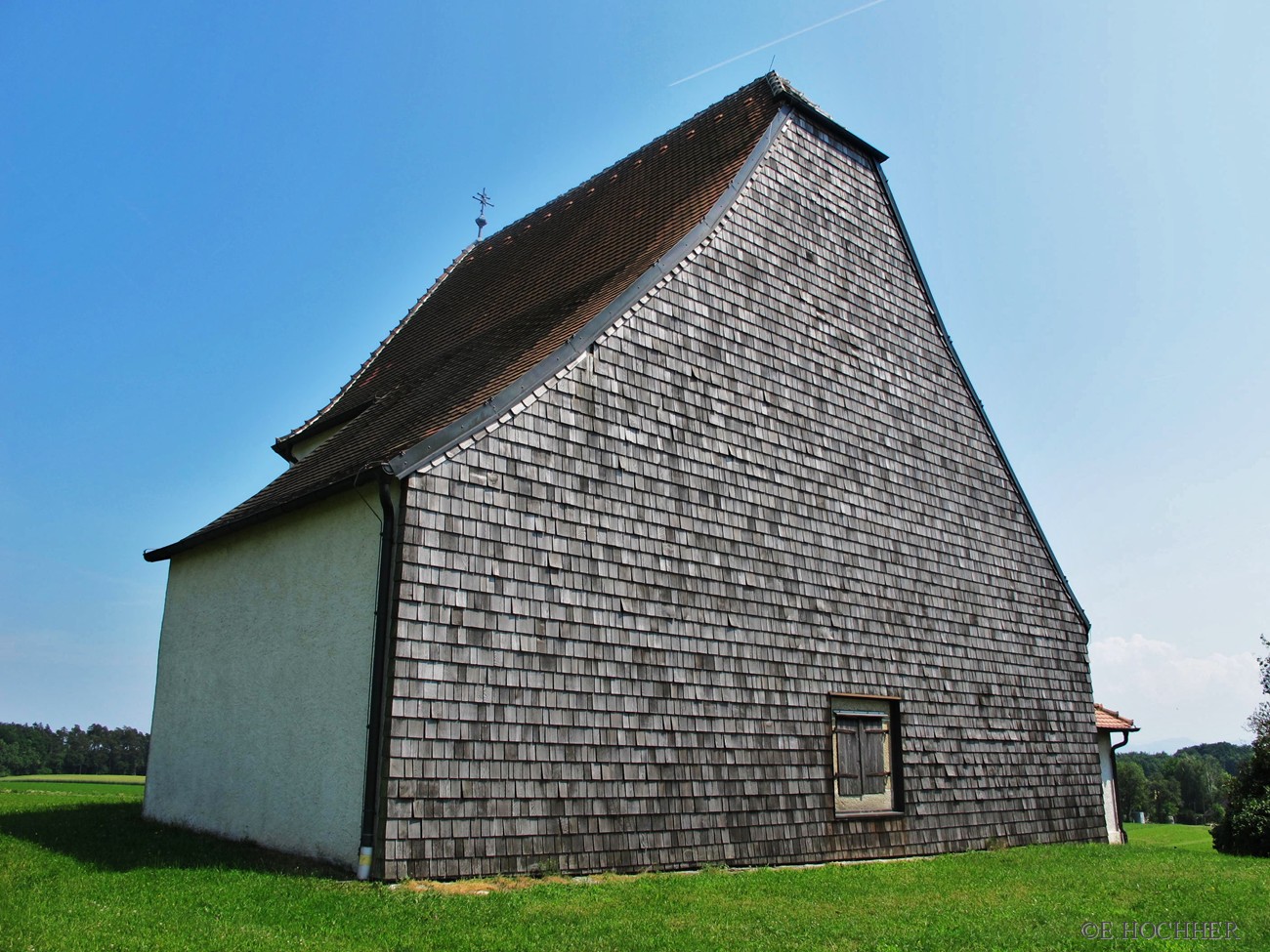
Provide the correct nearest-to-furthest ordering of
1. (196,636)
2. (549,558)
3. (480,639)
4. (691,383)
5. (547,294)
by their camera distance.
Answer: (480,639) < (549,558) < (691,383) < (196,636) < (547,294)

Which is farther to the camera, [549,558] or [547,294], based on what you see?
[547,294]

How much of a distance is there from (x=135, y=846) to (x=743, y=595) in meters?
6.18

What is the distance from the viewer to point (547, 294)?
12.2 m

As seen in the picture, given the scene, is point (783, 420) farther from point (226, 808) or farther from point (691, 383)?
point (226, 808)

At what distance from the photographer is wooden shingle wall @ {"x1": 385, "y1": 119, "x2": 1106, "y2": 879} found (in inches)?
314

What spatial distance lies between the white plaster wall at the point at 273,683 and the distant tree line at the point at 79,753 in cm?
4510

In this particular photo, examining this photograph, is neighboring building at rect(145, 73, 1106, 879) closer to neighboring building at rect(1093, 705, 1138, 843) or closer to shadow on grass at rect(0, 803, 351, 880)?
shadow on grass at rect(0, 803, 351, 880)

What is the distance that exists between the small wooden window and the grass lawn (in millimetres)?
934

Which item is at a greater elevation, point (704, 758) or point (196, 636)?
point (196, 636)

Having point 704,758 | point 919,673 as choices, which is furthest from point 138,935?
point 919,673

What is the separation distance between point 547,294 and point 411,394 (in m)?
2.15

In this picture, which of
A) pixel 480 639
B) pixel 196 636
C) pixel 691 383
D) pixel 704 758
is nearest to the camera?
pixel 480 639

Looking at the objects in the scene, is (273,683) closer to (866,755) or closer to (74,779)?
(866,755)

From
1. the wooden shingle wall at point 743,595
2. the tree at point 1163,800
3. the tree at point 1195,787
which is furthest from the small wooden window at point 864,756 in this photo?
the tree at point 1195,787
